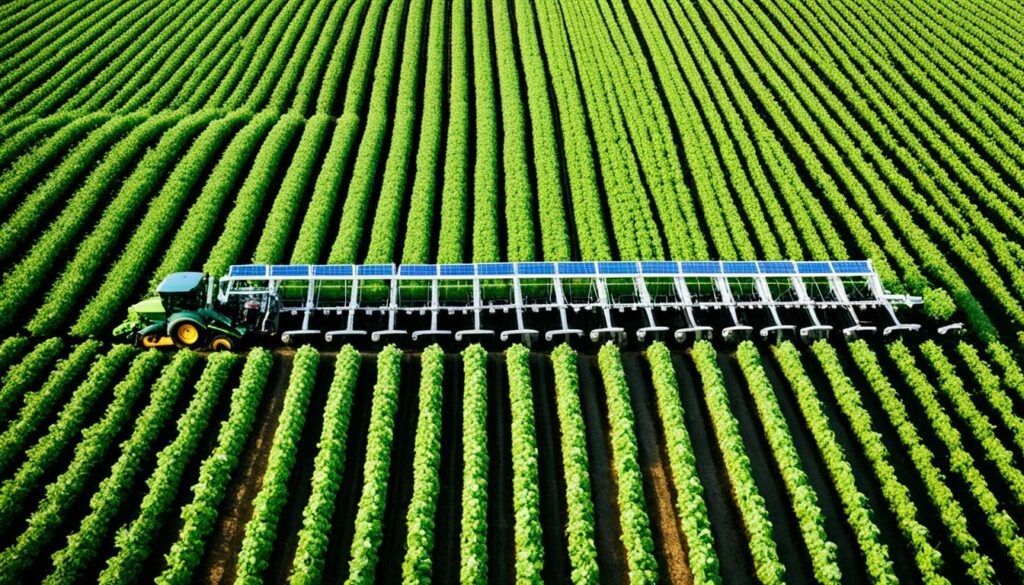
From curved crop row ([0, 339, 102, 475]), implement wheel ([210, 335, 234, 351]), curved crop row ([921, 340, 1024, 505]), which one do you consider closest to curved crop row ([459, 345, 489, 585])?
implement wheel ([210, 335, 234, 351])

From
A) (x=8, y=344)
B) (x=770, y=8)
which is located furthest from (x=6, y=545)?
(x=770, y=8)

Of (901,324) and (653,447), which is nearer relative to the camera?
(653,447)

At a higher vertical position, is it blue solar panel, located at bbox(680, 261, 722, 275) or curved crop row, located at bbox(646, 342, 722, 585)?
blue solar panel, located at bbox(680, 261, 722, 275)

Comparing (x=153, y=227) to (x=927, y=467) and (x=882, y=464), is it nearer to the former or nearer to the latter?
(x=882, y=464)

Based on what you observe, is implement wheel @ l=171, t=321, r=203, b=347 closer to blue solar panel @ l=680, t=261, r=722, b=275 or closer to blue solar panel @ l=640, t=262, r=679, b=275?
blue solar panel @ l=640, t=262, r=679, b=275

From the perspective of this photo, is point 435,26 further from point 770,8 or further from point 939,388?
point 939,388

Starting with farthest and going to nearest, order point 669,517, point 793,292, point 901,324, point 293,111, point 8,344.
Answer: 1. point 293,111
2. point 793,292
3. point 901,324
4. point 8,344
5. point 669,517
